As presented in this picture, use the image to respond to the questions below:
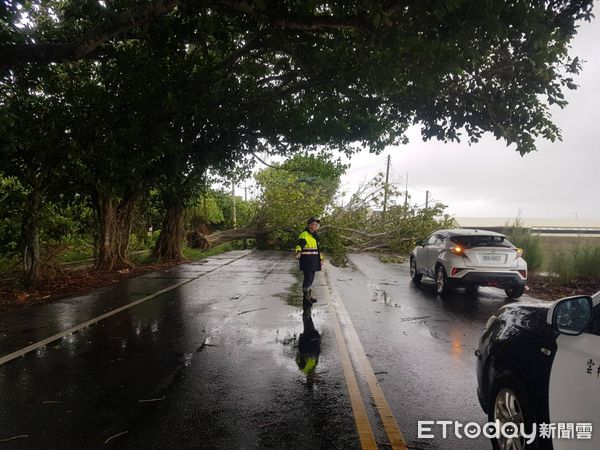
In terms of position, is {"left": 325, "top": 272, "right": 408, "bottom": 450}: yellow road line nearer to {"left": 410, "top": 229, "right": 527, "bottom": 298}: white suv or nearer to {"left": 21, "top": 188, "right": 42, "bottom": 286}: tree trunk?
{"left": 410, "top": 229, "right": 527, "bottom": 298}: white suv

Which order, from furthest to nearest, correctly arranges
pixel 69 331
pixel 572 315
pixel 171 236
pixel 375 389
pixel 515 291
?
1. pixel 171 236
2. pixel 515 291
3. pixel 69 331
4. pixel 375 389
5. pixel 572 315

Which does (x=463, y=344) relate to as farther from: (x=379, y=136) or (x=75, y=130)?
(x=379, y=136)

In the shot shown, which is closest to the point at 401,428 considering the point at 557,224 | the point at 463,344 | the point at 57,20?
the point at 463,344

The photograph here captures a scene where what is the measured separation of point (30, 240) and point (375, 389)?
10.2 meters

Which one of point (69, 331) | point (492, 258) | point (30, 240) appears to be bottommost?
point (69, 331)

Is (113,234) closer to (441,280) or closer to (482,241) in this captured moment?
(441,280)

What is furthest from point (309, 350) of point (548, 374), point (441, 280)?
point (441, 280)

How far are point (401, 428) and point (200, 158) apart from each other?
1374 centimetres

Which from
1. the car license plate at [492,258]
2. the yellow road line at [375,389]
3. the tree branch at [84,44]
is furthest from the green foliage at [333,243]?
the tree branch at [84,44]

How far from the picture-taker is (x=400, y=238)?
24.0 m

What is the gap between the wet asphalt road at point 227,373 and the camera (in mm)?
3768

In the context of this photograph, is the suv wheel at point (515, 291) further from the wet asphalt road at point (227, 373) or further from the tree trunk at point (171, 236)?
the tree trunk at point (171, 236)

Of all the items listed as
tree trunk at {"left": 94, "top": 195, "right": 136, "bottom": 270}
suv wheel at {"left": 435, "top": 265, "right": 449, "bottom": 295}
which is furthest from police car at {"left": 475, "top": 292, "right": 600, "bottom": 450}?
tree trunk at {"left": 94, "top": 195, "right": 136, "bottom": 270}

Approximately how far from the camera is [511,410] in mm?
3041
